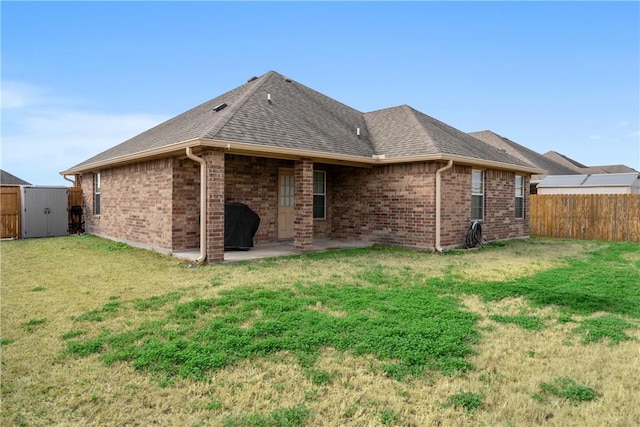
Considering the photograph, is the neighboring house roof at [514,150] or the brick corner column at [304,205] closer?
the brick corner column at [304,205]

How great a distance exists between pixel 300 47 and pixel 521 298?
42.0 ft

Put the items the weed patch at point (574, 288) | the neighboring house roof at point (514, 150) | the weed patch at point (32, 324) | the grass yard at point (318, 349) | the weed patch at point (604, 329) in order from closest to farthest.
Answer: the grass yard at point (318, 349) → the weed patch at point (604, 329) → the weed patch at point (32, 324) → the weed patch at point (574, 288) → the neighboring house roof at point (514, 150)

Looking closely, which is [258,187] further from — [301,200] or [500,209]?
[500,209]

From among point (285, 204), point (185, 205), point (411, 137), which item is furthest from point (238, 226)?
point (411, 137)

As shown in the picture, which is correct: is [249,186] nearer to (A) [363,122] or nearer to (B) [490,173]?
(A) [363,122]

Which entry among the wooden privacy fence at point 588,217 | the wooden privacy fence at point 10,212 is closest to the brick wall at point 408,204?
the wooden privacy fence at point 588,217

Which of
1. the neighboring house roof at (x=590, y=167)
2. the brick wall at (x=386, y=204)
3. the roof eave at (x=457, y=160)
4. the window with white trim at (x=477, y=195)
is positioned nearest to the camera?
the roof eave at (x=457, y=160)

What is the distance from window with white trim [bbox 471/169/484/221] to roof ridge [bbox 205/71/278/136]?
7.28 meters

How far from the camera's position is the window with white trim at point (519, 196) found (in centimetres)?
1496

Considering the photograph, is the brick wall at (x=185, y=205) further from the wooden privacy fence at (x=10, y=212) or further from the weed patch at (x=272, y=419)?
the wooden privacy fence at (x=10, y=212)

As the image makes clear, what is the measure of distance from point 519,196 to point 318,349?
44.9 ft

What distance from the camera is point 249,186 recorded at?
11.1 metres

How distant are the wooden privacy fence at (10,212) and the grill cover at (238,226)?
33.1 feet

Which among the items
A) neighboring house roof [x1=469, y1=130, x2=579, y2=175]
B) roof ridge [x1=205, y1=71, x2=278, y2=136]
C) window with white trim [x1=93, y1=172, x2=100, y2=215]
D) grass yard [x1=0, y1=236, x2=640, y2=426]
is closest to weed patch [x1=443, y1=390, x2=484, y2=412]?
grass yard [x1=0, y1=236, x2=640, y2=426]
